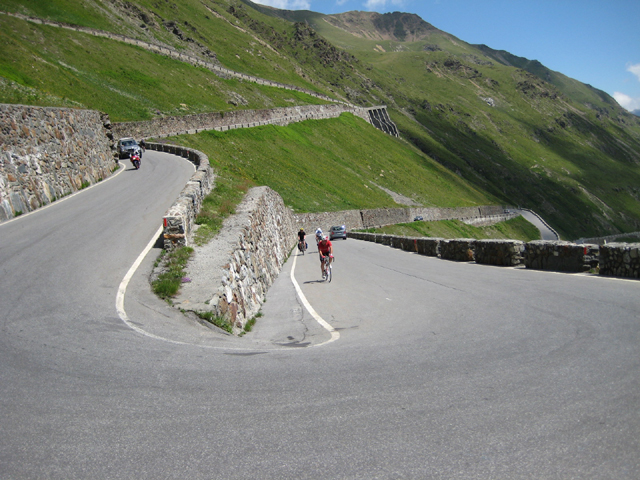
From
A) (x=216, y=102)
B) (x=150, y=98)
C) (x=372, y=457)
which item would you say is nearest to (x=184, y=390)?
(x=372, y=457)

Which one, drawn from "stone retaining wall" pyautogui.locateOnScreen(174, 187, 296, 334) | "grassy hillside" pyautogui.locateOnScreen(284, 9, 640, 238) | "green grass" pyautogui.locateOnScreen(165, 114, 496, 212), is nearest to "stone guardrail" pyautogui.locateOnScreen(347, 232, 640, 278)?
"stone retaining wall" pyautogui.locateOnScreen(174, 187, 296, 334)

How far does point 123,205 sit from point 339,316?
42.2 ft

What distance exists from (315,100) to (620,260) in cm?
9697

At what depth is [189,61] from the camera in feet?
292

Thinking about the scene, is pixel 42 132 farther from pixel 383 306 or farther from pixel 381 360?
pixel 381 360

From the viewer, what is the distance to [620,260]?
12219 mm

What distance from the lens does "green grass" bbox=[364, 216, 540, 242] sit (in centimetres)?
5376

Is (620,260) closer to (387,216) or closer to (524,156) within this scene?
(387,216)

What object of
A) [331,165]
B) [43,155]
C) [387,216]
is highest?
[331,165]

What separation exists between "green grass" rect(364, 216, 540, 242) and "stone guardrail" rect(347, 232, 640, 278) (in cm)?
2826

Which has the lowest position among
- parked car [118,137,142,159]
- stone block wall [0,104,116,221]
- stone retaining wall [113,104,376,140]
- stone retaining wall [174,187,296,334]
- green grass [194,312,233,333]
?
green grass [194,312,233,333]

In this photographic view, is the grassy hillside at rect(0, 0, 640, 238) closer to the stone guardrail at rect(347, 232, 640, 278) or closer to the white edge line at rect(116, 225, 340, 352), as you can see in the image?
the white edge line at rect(116, 225, 340, 352)

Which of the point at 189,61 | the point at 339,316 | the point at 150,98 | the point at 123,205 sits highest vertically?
the point at 189,61

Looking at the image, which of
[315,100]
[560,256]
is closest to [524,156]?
[315,100]
